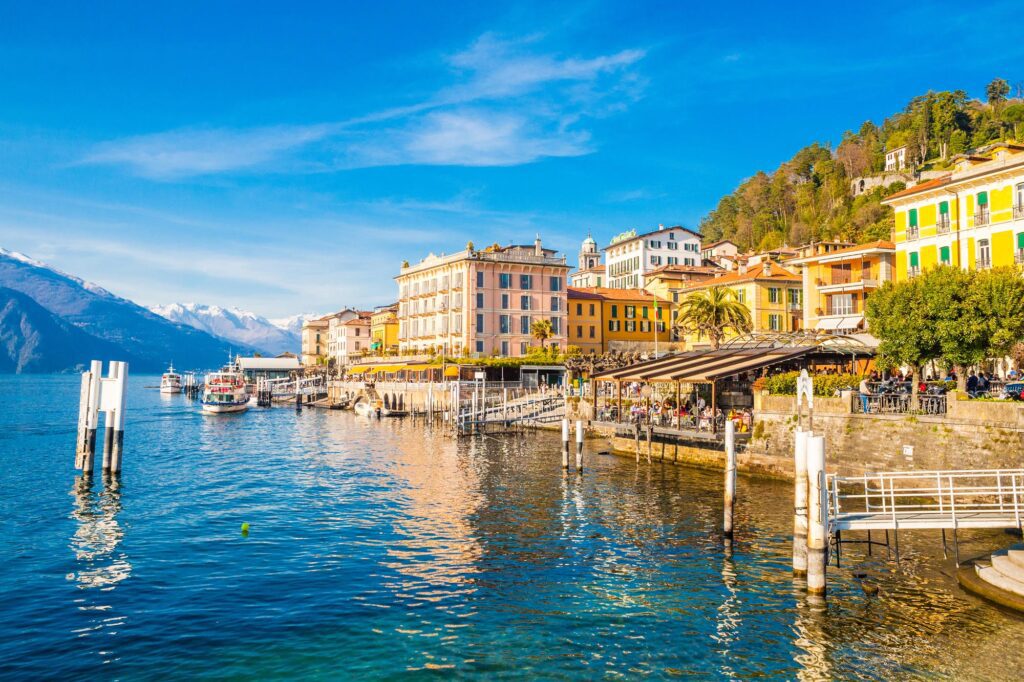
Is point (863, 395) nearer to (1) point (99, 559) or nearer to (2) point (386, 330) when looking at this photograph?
(1) point (99, 559)

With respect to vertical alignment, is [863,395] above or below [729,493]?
above

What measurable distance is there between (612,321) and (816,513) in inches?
3006

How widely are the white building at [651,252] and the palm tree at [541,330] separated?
33.0 metres

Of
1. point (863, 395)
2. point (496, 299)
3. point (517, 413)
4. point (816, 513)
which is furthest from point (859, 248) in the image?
point (816, 513)

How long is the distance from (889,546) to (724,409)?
69.8ft

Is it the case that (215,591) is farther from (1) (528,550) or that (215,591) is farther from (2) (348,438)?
(2) (348,438)

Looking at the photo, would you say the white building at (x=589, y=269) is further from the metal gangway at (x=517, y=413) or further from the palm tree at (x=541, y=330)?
the metal gangway at (x=517, y=413)

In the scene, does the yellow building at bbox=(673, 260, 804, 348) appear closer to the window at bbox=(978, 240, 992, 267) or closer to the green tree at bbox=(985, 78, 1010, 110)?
the window at bbox=(978, 240, 992, 267)

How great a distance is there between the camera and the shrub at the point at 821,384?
35.1 meters

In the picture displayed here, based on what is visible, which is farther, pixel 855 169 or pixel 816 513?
pixel 855 169

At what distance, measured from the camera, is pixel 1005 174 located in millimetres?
40219

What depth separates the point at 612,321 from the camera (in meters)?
92.9

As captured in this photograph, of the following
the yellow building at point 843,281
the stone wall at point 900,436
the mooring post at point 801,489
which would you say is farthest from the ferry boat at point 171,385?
the mooring post at point 801,489

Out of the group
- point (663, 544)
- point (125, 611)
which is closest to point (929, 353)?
point (663, 544)
